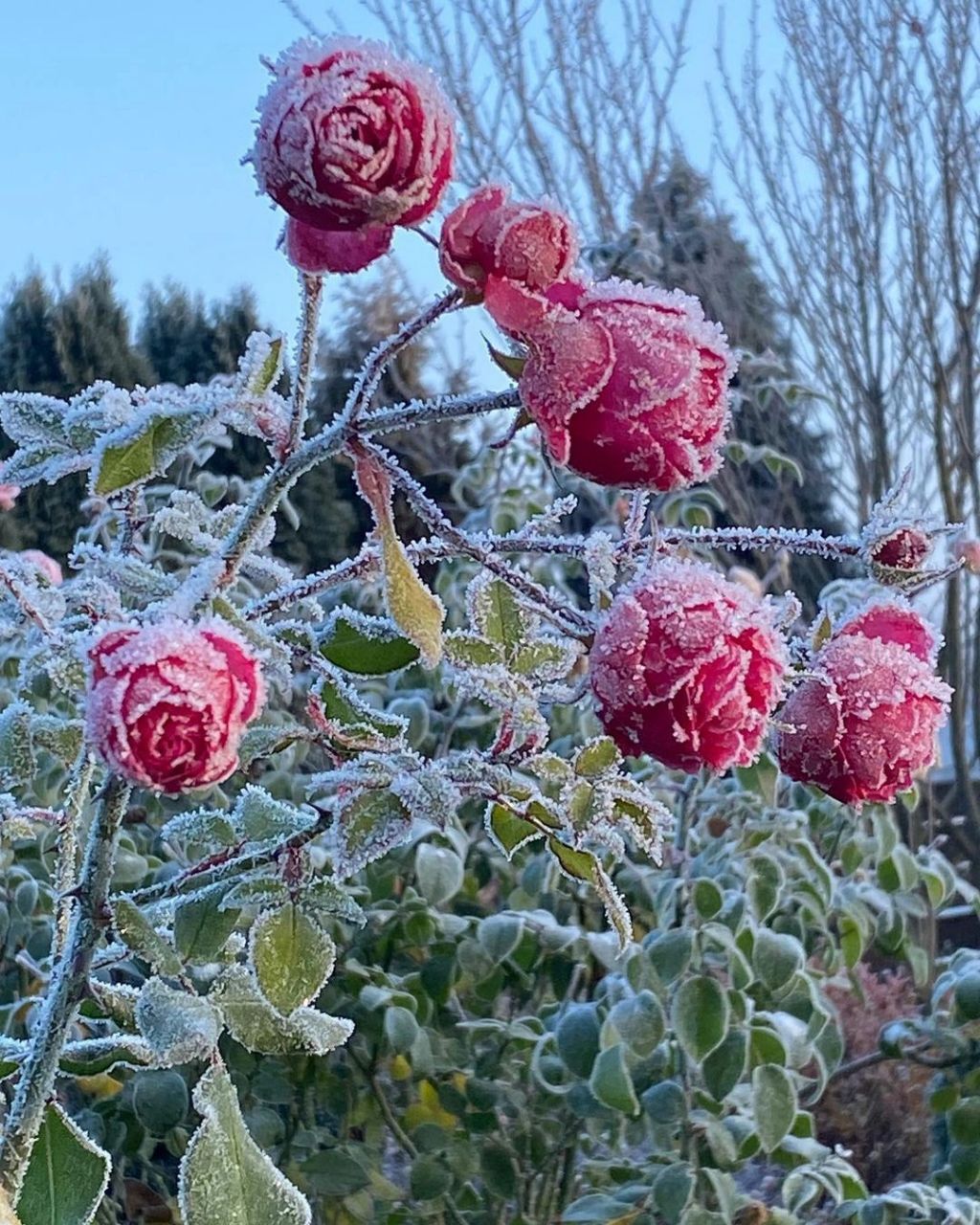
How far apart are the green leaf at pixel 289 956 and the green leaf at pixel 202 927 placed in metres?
0.03

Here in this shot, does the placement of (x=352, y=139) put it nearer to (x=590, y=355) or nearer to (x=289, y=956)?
(x=590, y=355)

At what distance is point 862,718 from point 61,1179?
0.39m

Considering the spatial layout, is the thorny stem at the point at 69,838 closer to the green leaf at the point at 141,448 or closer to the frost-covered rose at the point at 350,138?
the green leaf at the point at 141,448

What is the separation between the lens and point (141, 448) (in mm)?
458

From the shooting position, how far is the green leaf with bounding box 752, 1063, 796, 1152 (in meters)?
1.10

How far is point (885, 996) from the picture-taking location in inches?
128

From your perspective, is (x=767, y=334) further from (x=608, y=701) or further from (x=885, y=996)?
(x=608, y=701)

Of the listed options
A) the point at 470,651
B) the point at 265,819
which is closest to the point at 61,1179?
the point at 265,819

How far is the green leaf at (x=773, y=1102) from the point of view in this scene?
1.10 metres

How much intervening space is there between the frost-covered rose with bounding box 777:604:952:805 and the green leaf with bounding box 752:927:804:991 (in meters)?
0.67

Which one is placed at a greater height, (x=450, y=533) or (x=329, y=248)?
(x=329, y=248)

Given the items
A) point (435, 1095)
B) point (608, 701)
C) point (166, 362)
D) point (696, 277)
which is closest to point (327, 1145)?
point (435, 1095)

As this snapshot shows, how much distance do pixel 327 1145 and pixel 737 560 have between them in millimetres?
4123

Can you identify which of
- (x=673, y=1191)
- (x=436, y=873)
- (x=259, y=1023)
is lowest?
(x=673, y=1191)
